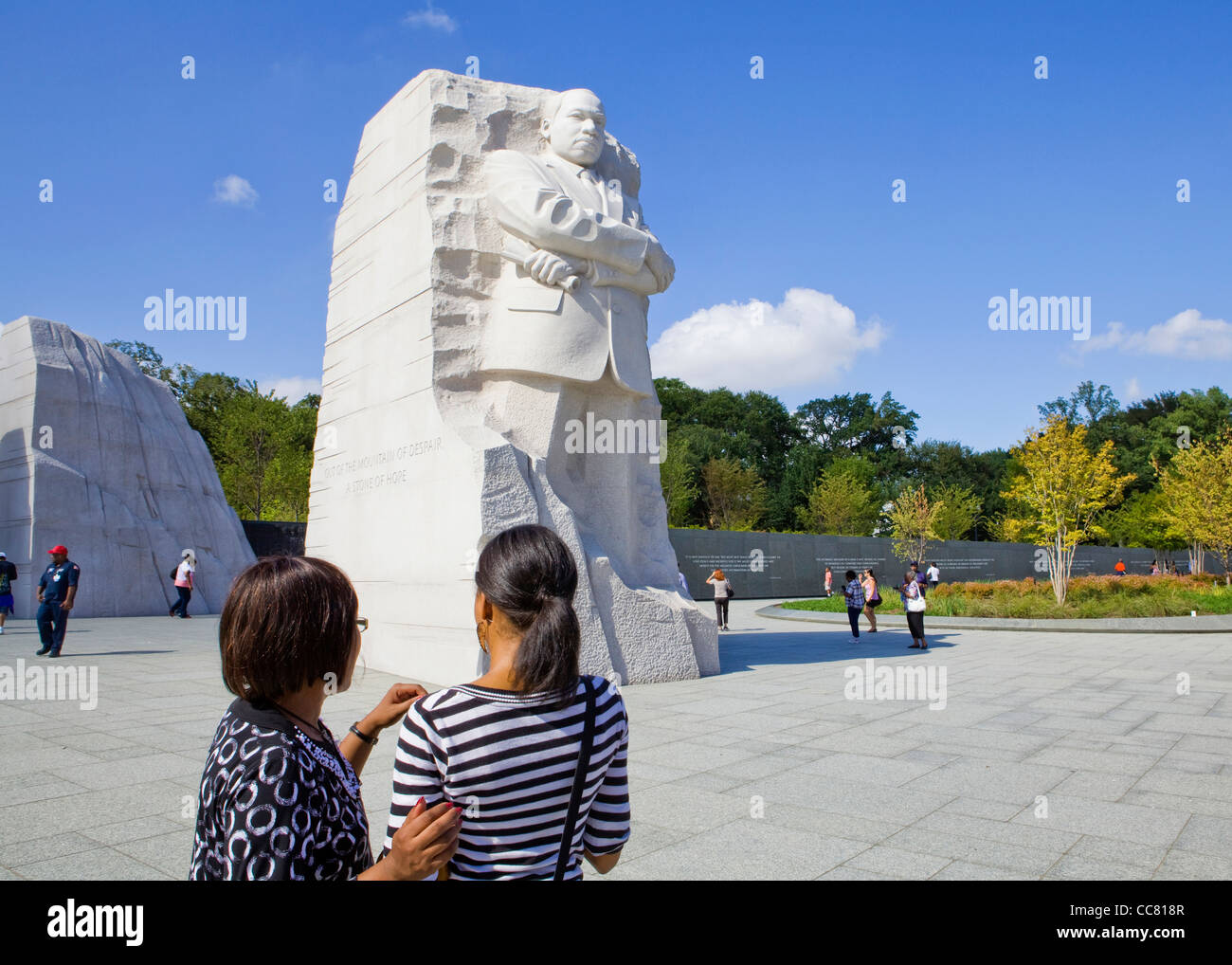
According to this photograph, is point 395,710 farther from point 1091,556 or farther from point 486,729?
point 1091,556

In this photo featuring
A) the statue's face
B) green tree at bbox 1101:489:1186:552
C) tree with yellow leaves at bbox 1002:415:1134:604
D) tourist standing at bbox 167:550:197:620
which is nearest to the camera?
the statue's face

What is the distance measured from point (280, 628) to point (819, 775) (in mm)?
4053

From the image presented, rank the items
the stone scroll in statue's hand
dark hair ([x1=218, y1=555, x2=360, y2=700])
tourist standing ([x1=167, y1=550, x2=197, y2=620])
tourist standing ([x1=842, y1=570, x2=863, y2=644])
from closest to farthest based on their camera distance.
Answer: dark hair ([x1=218, y1=555, x2=360, y2=700])
the stone scroll in statue's hand
tourist standing ([x1=842, y1=570, x2=863, y2=644])
tourist standing ([x1=167, y1=550, x2=197, y2=620])

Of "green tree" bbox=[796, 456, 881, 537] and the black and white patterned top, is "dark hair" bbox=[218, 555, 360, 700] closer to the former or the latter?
the black and white patterned top

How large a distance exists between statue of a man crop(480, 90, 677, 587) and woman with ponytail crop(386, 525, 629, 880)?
6.64 metres

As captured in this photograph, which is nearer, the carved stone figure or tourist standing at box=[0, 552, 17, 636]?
the carved stone figure

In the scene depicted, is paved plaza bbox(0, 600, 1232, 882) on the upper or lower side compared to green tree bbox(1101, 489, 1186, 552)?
lower

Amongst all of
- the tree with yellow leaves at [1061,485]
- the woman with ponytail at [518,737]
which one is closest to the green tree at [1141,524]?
the tree with yellow leaves at [1061,485]

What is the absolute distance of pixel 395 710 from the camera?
1.92m

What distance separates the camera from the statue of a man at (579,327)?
8508 millimetres

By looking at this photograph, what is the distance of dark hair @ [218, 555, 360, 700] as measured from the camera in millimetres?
1638

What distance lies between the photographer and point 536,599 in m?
1.74

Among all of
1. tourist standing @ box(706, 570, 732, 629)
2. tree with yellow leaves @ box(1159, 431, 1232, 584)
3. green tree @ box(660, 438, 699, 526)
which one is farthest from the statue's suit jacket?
green tree @ box(660, 438, 699, 526)

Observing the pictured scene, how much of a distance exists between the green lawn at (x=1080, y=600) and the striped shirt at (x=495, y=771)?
707 inches
